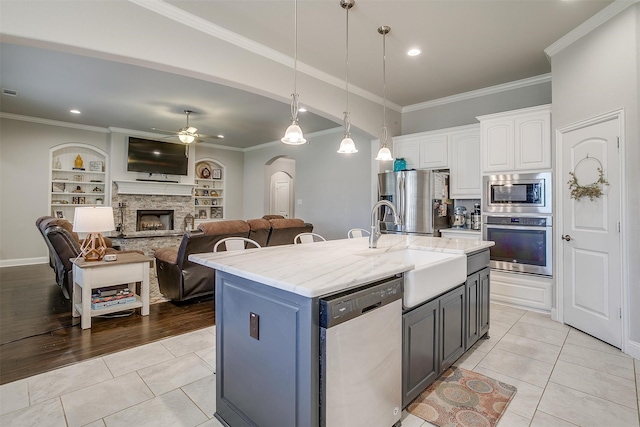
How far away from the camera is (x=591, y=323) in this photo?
3018mm

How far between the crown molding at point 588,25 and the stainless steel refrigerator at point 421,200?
75.3 inches

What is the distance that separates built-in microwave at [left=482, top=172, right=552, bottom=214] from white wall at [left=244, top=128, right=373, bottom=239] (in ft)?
7.11

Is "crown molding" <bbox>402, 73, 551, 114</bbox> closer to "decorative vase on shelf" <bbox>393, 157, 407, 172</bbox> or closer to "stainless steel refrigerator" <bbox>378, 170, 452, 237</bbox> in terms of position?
"decorative vase on shelf" <bbox>393, 157, 407, 172</bbox>

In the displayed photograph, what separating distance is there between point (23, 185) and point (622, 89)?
9273 mm

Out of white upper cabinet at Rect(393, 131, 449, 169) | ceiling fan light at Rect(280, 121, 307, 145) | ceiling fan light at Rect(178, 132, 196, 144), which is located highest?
ceiling fan light at Rect(178, 132, 196, 144)

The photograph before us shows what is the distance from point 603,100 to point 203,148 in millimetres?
8231

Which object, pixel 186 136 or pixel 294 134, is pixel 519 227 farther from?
pixel 186 136

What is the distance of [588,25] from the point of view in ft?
9.94

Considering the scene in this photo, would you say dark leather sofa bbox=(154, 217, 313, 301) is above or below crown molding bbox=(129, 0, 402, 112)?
below

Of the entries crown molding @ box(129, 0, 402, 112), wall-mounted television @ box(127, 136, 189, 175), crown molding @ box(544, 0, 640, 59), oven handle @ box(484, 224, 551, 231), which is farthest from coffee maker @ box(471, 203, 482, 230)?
wall-mounted television @ box(127, 136, 189, 175)

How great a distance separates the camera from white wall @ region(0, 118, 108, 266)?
19.9 ft

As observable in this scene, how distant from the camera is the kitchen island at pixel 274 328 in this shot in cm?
130

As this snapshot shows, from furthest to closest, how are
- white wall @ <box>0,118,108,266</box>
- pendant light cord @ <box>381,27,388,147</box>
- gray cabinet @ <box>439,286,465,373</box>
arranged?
white wall @ <box>0,118,108,266</box> < pendant light cord @ <box>381,27,388,147</box> < gray cabinet @ <box>439,286,465,373</box>

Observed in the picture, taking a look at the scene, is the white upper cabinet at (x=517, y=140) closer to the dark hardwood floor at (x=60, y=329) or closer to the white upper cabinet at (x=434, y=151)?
the white upper cabinet at (x=434, y=151)
